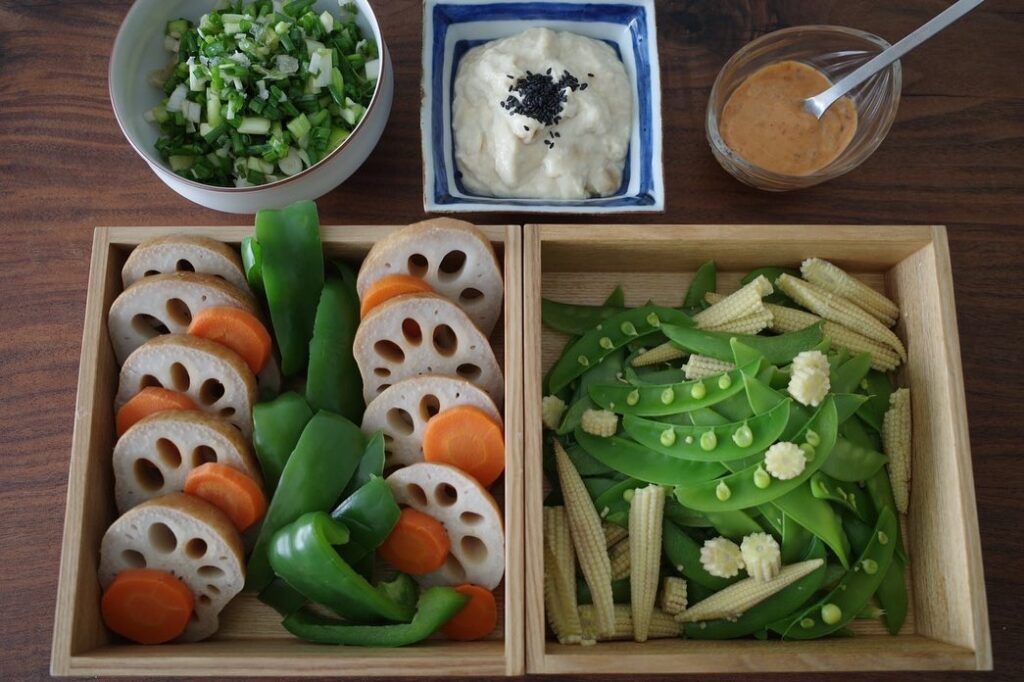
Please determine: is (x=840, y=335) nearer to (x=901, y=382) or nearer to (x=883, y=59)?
(x=901, y=382)

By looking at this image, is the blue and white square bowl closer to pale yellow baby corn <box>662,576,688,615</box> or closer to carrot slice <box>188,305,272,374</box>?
carrot slice <box>188,305,272,374</box>

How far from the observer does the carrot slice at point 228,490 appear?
5.56 feet

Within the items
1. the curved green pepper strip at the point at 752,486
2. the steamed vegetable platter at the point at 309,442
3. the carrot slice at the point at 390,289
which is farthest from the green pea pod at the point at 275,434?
the curved green pepper strip at the point at 752,486

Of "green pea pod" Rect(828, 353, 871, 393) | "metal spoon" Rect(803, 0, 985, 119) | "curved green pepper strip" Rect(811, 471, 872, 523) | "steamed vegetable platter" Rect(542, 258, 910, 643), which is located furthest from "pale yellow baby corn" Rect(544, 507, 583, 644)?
"metal spoon" Rect(803, 0, 985, 119)

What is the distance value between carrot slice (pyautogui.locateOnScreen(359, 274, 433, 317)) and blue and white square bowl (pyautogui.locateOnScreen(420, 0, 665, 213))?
0.18 m

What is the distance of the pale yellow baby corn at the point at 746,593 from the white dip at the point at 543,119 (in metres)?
0.88

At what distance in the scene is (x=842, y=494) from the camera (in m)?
1.79

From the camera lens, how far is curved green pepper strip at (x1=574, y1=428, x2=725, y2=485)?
69.8 inches

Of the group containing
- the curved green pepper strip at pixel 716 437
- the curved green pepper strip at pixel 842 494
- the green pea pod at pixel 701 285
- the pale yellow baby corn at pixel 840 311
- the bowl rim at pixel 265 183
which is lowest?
the curved green pepper strip at pixel 842 494

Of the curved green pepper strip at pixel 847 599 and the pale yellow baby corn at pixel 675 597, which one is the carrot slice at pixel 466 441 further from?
the curved green pepper strip at pixel 847 599

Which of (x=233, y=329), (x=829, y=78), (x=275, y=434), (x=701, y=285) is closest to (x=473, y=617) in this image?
(x=275, y=434)

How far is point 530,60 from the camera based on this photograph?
78.1 inches

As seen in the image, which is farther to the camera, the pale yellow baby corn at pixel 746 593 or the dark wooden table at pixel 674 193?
the dark wooden table at pixel 674 193

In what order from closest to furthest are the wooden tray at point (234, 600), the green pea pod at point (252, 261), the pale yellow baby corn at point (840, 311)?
the wooden tray at point (234, 600) < the green pea pod at point (252, 261) < the pale yellow baby corn at point (840, 311)
